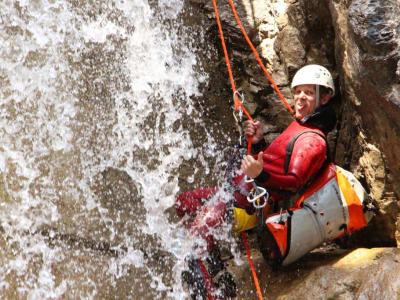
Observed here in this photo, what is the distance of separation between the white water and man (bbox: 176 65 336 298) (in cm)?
27

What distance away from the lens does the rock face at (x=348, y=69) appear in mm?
3208

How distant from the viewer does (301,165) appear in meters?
3.31

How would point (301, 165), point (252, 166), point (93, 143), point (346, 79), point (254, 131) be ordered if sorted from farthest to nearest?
point (93, 143), point (254, 131), point (346, 79), point (301, 165), point (252, 166)

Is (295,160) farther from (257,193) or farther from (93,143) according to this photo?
(93,143)

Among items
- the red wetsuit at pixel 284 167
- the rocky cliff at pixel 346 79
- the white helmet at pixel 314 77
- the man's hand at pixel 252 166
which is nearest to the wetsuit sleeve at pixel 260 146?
the red wetsuit at pixel 284 167

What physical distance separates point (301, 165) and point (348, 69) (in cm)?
99

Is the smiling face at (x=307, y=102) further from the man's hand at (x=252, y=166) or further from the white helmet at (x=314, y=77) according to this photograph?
the man's hand at (x=252, y=166)

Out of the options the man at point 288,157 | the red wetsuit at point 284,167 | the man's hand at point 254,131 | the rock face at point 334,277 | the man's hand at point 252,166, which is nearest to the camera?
the rock face at point 334,277

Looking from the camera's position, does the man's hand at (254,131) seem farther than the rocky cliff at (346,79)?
Yes

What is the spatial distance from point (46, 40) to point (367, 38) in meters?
3.51

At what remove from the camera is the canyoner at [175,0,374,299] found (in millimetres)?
3391

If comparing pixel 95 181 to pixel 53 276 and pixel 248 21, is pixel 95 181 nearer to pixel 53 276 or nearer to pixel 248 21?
pixel 53 276

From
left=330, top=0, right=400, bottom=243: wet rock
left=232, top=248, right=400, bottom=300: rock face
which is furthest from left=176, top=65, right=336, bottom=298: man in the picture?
left=232, top=248, right=400, bottom=300: rock face

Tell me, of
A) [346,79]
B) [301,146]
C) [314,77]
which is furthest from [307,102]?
[301,146]
